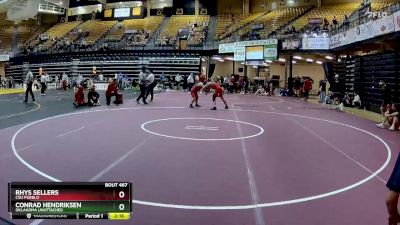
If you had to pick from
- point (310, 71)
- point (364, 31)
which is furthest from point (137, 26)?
point (364, 31)

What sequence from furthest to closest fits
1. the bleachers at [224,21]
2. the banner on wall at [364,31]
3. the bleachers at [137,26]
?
the bleachers at [137,26] → the bleachers at [224,21] → the banner on wall at [364,31]

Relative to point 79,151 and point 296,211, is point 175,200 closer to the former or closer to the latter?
point 296,211

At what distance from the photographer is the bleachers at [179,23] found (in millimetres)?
41219

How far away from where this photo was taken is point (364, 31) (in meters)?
18.7

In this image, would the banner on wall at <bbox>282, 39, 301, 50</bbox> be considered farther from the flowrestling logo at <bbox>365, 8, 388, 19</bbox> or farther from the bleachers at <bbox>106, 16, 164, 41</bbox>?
the bleachers at <bbox>106, 16, 164, 41</bbox>

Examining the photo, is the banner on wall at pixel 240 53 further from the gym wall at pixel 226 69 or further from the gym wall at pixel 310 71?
the gym wall at pixel 226 69

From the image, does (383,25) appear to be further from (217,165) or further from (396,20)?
(217,165)

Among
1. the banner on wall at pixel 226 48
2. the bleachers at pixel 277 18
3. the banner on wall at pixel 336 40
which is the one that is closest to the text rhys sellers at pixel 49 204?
the banner on wall at pixel 336 40

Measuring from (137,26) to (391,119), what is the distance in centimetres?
3737

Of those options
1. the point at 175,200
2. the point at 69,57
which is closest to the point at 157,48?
the point at 69,57

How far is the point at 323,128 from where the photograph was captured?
11.9 m
